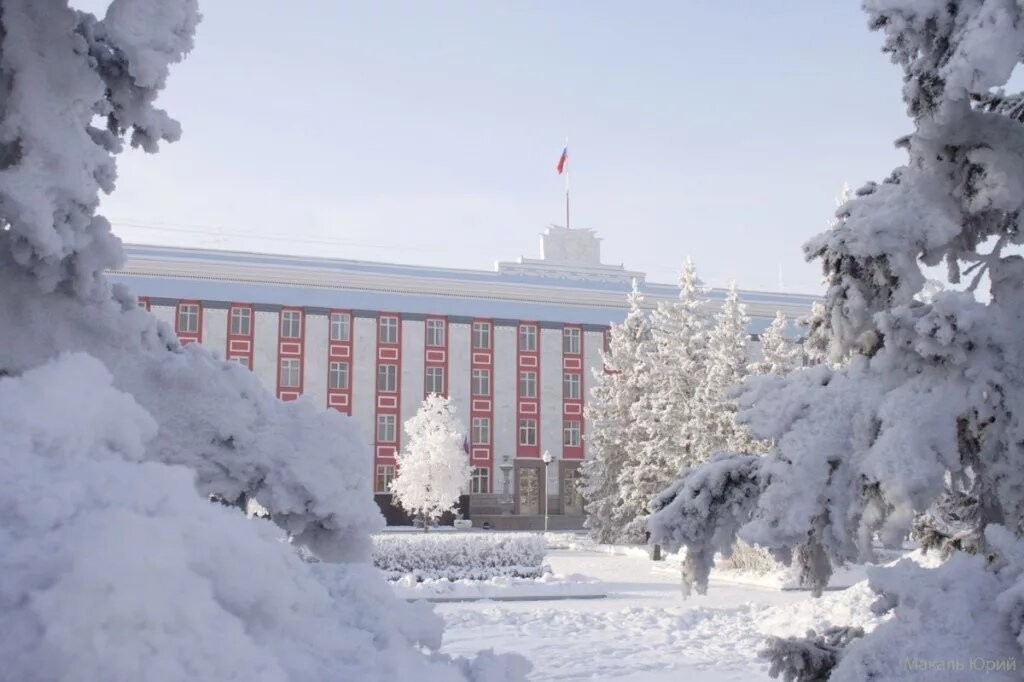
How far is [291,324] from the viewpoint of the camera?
44.9 metres

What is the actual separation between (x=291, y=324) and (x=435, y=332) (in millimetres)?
7400

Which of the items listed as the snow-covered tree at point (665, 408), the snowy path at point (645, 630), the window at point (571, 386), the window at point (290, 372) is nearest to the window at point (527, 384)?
the window at point (571, 386)

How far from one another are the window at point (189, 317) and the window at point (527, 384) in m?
16.7

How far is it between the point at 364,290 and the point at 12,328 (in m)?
43.4

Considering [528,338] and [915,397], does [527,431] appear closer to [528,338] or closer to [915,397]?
[528,338]

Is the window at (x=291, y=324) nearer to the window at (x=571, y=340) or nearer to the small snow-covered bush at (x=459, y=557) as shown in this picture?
the window at (x=571, y=340)

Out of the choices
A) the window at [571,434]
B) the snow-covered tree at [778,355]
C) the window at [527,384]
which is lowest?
the window at [571,434]

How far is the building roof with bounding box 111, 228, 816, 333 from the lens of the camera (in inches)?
1700

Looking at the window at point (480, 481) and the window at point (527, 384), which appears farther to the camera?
the window at point (527, 384)

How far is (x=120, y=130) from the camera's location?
342 cm

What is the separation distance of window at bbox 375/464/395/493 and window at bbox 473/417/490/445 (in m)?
4.68

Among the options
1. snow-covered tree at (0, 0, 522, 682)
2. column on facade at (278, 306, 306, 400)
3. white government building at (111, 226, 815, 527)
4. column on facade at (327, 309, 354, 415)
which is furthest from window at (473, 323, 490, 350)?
snow-covered tree at (0, 0, 522, 682)

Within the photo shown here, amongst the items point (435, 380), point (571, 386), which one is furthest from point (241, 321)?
point (571, 386)

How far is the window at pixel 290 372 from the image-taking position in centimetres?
4472
